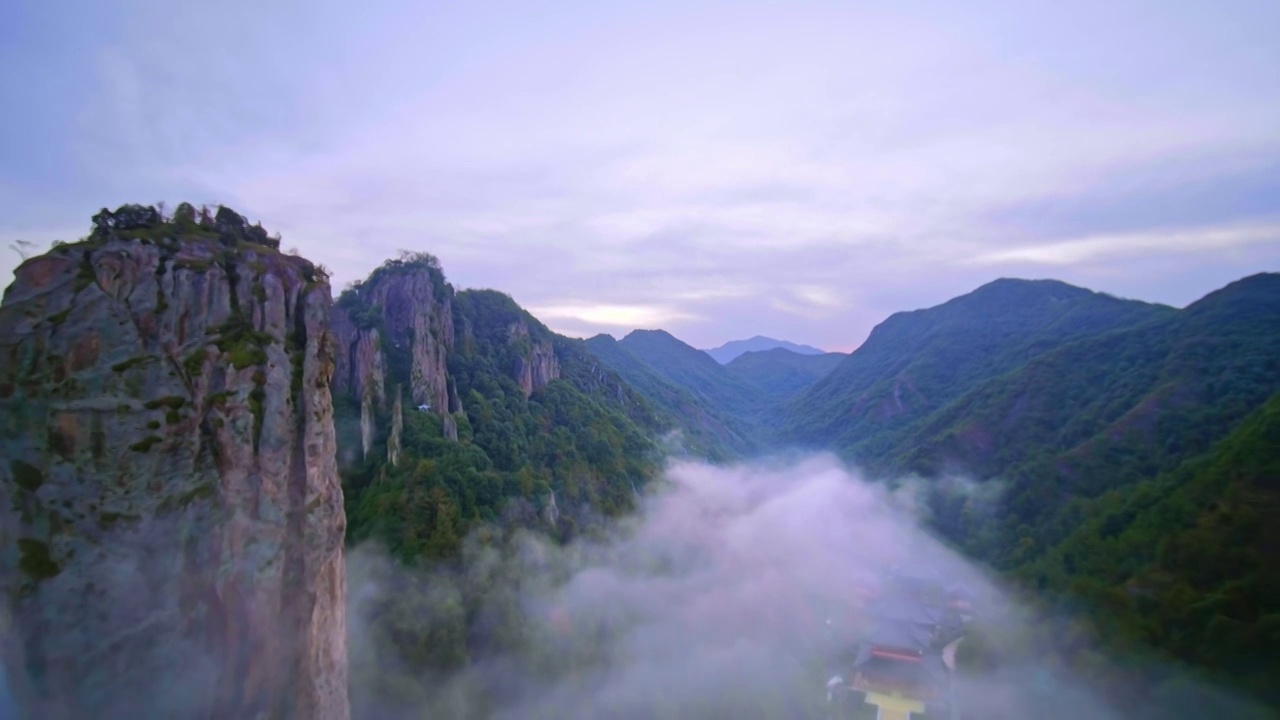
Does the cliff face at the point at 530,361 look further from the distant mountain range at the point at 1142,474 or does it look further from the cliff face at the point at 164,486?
the distant mountain range at the point at 1142,474

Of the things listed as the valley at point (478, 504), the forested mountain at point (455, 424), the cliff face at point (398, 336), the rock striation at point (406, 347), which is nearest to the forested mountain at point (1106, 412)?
the valley at point (478, 504)

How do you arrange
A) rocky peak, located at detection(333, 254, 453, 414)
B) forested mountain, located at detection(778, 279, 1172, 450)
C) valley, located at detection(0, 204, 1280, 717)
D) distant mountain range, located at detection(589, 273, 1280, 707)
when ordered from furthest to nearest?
forested mountain, located at detection(778, 279, 1172, 450) → rocky peak, located at detection(333, 254, 453, 414) → distant mountain range, located at detection(589, 273, 1280, 707) → valley, located at detection(0, 204, 1280, 717)

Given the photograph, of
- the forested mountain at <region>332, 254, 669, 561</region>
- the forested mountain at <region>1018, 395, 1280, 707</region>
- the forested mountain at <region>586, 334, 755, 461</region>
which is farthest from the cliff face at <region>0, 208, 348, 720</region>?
the forested mountain at <region>586, 334, 755, 461</region>

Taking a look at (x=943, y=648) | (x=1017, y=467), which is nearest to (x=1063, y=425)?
(x=1017, y=467)

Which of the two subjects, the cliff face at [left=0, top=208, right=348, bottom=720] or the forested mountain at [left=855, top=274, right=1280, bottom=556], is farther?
the forested mountain at [left=855, top=274, right=1280, bottom=556]

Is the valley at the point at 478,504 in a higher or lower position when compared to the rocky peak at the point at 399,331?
lower

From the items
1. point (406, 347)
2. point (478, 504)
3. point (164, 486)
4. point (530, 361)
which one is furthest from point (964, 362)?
point (164, 486)

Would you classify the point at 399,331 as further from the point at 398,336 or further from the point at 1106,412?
the point at 1106,412

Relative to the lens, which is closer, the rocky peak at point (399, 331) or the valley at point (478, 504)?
the valley at point (478, 504)

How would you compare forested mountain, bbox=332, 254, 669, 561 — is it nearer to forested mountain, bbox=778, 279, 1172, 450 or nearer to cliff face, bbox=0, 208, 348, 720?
cliff face, bbox=0, 208, 348, 720
